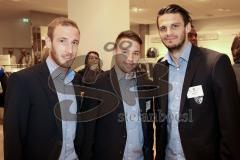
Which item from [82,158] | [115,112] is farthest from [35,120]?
[115,112]

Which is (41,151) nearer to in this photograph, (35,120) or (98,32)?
(35,120)

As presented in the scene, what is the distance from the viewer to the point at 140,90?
220cm

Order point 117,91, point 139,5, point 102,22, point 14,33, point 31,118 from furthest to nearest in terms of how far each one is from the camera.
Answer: point 14,33 < point 139,5 < point 102,22 < point 117,91 < point 31,118

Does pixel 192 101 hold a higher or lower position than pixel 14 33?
lower

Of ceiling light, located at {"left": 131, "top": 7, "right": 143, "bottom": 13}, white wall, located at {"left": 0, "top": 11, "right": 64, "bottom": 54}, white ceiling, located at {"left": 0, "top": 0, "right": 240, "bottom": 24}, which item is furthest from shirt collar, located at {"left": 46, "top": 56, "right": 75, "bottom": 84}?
white wall, located at {"left": 0, "top": 11, "right": 64, "bottom": 54}

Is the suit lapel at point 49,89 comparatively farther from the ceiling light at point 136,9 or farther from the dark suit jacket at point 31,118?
the ceiling light at point 136,9

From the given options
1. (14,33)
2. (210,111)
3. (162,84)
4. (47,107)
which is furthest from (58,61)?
(14,33)

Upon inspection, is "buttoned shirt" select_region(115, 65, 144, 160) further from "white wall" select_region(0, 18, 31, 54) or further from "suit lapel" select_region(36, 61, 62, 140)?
"white wall" select_region(0, 18, 31, 54)

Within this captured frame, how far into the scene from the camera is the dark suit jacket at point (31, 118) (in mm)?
1672

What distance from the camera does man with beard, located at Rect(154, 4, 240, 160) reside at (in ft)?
6.13

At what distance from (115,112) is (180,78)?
50cm

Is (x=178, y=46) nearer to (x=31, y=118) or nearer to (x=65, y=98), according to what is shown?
(x=65, y=98)

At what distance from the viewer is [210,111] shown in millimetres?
1923

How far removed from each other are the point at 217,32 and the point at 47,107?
25.3 feet
